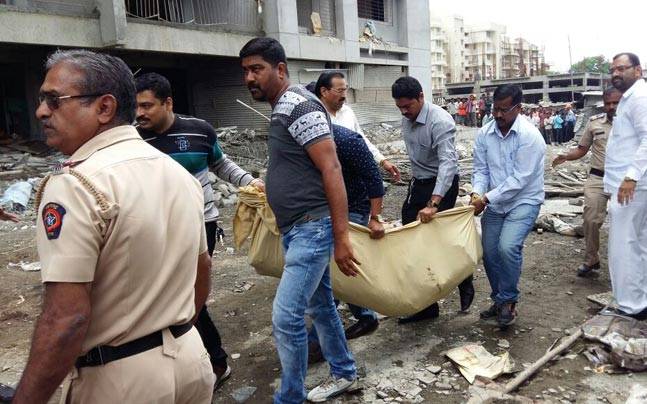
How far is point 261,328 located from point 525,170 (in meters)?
→ 2.39

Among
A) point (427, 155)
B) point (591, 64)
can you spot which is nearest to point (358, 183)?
point (427, 155)

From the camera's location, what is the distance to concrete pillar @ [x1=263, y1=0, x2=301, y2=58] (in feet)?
50.7

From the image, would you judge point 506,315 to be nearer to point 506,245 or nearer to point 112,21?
point 506,245

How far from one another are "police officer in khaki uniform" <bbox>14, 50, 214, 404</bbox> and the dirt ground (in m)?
1.89

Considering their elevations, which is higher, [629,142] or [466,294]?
[629,142]

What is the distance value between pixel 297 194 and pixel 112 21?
1111 cm

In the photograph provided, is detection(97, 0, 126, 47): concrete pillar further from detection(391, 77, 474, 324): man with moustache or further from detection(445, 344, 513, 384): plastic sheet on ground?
detection(445, 344, 513, 384): plastic sheet on ground

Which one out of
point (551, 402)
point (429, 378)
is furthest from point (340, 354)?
point (551, 402)

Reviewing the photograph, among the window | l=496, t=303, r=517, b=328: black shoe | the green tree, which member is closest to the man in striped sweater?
l=496, t=303, r=517, b=328: black shoe

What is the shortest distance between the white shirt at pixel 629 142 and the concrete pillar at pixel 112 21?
1090cm

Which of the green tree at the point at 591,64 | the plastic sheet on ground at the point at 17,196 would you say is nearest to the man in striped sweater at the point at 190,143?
the plastic sheet on ground at the point at 17,196

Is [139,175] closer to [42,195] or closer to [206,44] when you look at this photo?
[42,195]

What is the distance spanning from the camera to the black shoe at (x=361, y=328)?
3.91 meters

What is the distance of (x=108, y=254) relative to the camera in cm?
132
